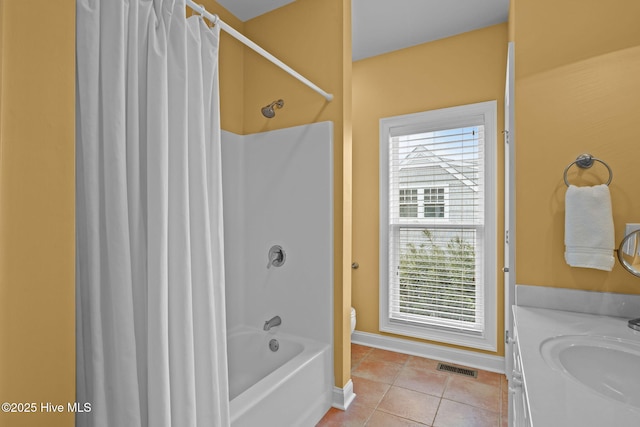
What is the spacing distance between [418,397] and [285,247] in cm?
136

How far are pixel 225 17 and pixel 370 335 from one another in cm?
297

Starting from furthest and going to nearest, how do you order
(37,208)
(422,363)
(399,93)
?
(399,93) → (422,363) → (37,208)

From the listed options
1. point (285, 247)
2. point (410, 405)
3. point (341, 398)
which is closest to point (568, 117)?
point (285, 247)

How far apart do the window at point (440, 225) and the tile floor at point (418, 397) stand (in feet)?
1.14

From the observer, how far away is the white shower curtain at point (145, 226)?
89 centimetres

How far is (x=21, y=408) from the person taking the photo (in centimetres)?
63

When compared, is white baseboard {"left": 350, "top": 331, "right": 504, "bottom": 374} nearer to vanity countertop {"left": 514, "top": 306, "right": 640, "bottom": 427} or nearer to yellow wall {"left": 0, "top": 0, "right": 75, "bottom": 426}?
vanity countertop {"left": 514, "top": 306, "right": 640, "bottom": 427}

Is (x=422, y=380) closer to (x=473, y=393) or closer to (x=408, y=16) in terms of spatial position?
(x=473, y=393)

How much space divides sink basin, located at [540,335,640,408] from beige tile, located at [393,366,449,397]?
1328 millimetres

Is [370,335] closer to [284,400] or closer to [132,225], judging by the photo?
[284,400]

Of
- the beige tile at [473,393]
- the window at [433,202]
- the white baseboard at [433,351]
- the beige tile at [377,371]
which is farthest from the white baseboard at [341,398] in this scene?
the window at [433,202]

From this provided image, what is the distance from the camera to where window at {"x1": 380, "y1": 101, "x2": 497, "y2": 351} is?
2.61 metres

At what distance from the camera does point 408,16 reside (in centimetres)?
248

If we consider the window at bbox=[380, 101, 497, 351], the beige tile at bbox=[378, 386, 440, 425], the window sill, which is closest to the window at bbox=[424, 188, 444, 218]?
the window at bbox=[380, 101, 497, 351]
